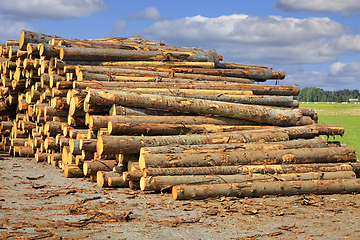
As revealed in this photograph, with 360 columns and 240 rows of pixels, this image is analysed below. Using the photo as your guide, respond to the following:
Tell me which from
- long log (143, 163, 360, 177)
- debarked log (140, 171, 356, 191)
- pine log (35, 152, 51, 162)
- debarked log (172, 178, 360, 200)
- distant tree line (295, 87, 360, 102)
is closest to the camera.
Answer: debarked log (172, 178, 360, 200)

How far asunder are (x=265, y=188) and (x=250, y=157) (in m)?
1.04

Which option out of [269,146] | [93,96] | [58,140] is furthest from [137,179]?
[58,140]

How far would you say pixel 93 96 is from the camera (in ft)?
31.9

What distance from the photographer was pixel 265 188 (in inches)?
330

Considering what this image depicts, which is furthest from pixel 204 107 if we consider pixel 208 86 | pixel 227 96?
pixel 208 86

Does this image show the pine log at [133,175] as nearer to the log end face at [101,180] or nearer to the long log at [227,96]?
the log end face at [101,180]

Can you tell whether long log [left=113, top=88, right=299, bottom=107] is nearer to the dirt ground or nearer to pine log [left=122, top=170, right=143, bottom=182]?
pine log [left=122, top=170, right=143, bottom=182]

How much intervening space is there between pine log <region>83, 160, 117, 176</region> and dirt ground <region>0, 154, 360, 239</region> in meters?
0.68

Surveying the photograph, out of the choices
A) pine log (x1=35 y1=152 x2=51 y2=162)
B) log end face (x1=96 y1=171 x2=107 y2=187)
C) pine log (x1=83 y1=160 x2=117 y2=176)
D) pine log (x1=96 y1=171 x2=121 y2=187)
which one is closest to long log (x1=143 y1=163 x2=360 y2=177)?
pine log (x1=96 y1=171 x2=121 y2=187)

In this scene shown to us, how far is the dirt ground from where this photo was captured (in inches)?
232

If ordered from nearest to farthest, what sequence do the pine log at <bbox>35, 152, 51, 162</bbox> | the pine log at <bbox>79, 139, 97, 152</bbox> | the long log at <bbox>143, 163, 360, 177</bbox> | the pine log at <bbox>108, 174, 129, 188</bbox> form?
the long log at <bbox>143, 163, 360, 177</bbox>
the pine log at <bbox>108, 174, 129, 188</bbox>
the pine log at <bbox>79, 139, 97, 152</bbox>
the pine log at <bbox>35, 152, 51, 162</bbox>

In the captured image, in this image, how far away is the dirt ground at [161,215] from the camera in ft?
19.3

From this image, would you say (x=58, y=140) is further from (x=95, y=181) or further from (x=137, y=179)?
(x=137, y=179)

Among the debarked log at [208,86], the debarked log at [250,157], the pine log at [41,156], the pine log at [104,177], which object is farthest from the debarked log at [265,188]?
the pine log at [41,156]
